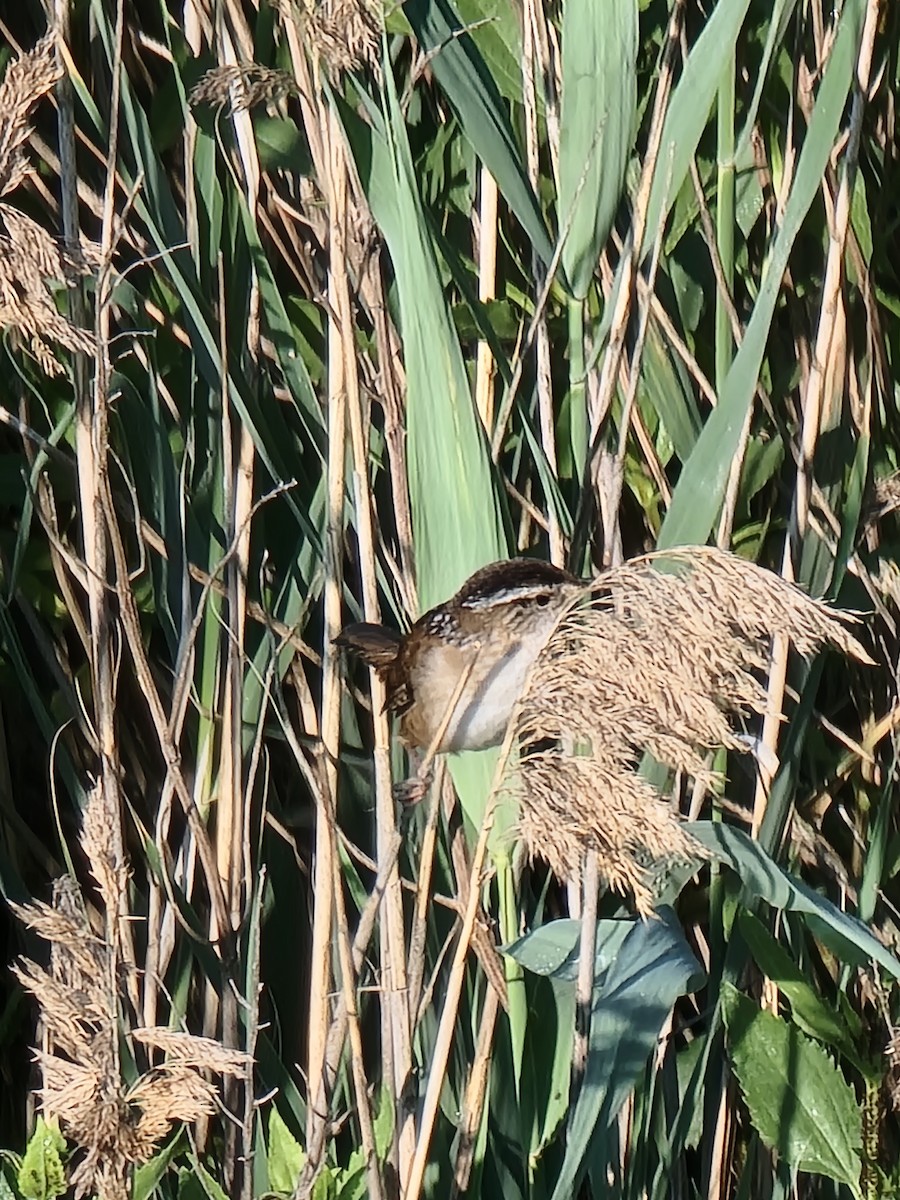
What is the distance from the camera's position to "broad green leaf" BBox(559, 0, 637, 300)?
4.57 ft

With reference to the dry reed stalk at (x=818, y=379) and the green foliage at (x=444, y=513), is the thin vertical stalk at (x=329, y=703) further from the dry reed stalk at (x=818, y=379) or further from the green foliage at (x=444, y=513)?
the dry reed stalk at (x=818, y=379)

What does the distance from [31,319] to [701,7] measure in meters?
1.01

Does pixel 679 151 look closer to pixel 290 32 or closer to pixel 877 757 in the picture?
pixel 290 32

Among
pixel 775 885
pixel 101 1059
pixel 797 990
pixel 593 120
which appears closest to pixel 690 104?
pixel 593 120

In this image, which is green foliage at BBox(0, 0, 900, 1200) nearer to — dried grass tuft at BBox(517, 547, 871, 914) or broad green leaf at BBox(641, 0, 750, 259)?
broad green leaf at BBox(641, 0, 750, 259)

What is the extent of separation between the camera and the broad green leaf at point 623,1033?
53.4 inches

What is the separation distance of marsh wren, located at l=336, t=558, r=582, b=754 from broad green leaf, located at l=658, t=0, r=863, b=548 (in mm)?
129

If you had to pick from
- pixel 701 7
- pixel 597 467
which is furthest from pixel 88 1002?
pixel 701 7

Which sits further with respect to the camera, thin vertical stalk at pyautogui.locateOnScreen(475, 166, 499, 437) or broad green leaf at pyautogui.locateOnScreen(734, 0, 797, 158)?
thin vertical stalk at pyautogui.locateOnScreen(475, 166, 499, 437)

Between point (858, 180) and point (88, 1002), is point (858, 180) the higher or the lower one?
the higher one

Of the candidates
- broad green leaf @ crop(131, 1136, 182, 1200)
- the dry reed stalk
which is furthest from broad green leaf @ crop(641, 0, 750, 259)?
broad green leaf @ crop(131, 1136, 182, 1200)

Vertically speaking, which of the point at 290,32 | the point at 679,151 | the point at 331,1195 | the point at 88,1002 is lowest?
the point at 331,1195

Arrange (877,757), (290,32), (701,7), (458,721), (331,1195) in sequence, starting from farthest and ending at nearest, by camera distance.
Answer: (877,757) < (701,7) < (458,721) < (290,32) < (331,1195)

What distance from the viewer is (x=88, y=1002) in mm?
1063
